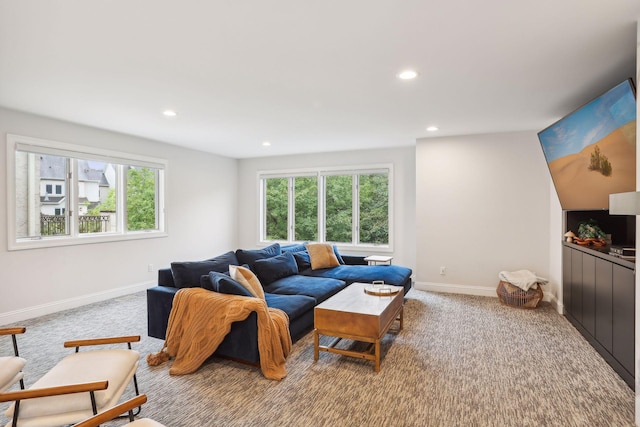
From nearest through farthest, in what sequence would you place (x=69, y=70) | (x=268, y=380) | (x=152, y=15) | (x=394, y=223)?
(x=152, y=15)
(x=268, y=380)
(x=69, y=70)
(x=394, y=223)

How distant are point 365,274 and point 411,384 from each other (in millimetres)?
2160

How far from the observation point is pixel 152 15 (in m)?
2.04

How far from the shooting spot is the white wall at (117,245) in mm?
4016

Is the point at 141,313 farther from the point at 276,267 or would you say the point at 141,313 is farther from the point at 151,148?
the point at 151,148

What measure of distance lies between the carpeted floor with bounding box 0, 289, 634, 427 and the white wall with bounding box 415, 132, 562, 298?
1.42 metres

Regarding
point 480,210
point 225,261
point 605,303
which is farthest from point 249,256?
point 605,303

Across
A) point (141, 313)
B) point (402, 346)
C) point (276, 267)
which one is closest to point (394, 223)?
point (276, 267)

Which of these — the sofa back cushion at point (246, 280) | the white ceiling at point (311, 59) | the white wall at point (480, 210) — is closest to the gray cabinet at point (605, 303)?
the white wall at point (480, 210)

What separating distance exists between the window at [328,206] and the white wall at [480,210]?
972 mm

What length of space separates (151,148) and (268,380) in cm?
446

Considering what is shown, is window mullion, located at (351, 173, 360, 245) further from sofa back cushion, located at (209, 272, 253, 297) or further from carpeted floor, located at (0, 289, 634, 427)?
sofa back cushion, located at (209, 272, 253, 297)

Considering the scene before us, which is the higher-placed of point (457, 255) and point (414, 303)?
point (457, 255)

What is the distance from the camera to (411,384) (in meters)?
2.61

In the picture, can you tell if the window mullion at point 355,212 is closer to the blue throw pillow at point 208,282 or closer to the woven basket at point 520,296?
the woven basket at point 520,296
